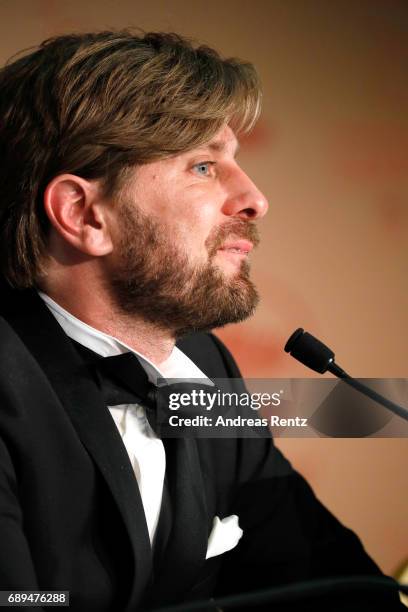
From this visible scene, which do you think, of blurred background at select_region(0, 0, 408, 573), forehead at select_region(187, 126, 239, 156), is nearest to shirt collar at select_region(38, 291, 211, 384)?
forehead at select_region(187, 126, 239, 156)

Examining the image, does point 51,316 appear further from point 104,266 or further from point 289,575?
point 289,575

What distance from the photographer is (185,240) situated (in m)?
1.18

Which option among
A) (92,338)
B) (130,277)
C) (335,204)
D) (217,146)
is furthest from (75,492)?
(335,204)

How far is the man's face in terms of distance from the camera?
3.87 ft

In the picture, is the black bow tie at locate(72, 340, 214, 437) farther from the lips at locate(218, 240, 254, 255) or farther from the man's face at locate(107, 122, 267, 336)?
the lips at locate(218, 240, 254, 255)

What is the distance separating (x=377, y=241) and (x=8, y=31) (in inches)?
39.4

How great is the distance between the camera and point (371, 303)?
201cm

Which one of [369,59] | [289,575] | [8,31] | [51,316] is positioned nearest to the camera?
[51,316]

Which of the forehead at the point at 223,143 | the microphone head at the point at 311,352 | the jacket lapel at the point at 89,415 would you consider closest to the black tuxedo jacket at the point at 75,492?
the jacket lapel at the point at 89,415

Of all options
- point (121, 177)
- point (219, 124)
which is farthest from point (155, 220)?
point (219, 124)

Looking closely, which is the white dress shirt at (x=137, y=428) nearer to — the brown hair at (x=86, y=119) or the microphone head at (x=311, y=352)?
the brown hair at (x=86, y=119)

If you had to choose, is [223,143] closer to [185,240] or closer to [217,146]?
[217,146]

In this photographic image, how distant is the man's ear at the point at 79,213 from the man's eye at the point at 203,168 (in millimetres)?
153

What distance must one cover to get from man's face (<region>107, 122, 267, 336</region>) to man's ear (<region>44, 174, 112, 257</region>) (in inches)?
1.0
